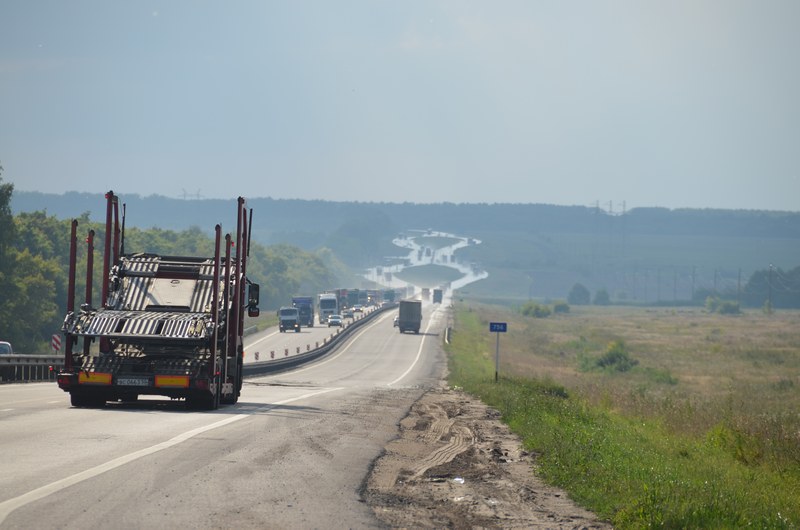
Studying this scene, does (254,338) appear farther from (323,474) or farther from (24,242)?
(323,474)

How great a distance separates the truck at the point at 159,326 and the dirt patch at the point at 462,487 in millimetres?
4392

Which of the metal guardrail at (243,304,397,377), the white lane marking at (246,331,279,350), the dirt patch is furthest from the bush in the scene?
the dirt patch

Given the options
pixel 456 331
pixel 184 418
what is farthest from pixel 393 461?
pixel 456 331

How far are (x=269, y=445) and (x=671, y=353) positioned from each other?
312 feet

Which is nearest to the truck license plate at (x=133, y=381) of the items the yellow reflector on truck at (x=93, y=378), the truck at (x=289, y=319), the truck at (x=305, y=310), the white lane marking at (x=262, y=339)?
the yellow reflector on truck at (x=93, y=378)

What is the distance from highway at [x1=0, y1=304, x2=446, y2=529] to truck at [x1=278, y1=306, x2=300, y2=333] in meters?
89.7

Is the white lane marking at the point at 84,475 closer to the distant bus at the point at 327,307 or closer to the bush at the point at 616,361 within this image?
the bush at the point at 616,361

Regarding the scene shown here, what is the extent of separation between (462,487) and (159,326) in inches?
410

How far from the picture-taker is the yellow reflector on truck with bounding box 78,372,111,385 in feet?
74.1

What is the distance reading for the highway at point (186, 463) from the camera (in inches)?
419

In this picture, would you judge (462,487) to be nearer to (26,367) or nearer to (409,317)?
(26,367)

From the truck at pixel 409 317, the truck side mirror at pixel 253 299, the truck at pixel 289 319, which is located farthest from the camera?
the truck at pixel 409 317

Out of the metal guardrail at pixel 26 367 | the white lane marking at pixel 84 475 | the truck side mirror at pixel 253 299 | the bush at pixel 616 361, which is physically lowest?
the bush at pixel 616 361

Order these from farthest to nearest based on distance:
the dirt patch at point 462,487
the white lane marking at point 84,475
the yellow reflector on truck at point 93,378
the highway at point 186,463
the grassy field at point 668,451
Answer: the yellow reflector on truck at point 93,378 → the grassy field at point 668,451 → the dirt patch at point 462,487 → the highway at point 186,463 → the white lane marking at point 84,475
